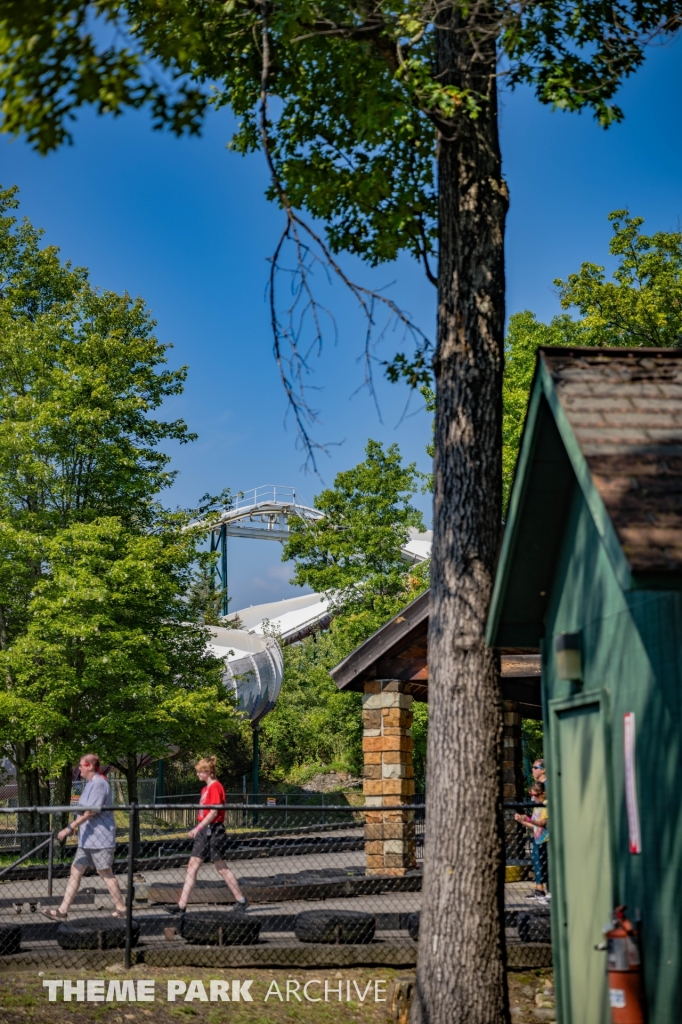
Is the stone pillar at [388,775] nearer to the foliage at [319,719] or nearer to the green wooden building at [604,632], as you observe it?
the green wooden building at [604,632]

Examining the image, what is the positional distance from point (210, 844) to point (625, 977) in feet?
23.5

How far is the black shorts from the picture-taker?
1156 centimetres

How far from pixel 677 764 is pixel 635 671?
0.59m

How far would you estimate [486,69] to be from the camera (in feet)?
28.1

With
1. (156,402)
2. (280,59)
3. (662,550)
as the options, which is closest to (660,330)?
(156,402)

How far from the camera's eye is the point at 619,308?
2791 cm

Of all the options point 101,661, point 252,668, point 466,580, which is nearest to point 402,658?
point 466,580

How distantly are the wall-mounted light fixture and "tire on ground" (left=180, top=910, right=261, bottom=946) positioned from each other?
4.87m

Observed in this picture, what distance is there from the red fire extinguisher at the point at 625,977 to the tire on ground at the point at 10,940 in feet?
19.6

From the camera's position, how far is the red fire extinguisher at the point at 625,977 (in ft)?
16.8

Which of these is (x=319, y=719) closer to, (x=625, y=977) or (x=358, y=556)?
(x=358, y=556)

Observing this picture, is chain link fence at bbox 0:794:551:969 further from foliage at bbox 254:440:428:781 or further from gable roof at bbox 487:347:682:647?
foliage at bbox 254:440:428:781

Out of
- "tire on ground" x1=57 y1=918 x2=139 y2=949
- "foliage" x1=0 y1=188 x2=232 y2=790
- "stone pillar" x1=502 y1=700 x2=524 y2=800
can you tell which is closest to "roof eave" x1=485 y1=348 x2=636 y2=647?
"tire on ground" x1=57 y1=918 x2=139 y2=949

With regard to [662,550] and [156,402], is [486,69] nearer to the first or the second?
[662,550]
